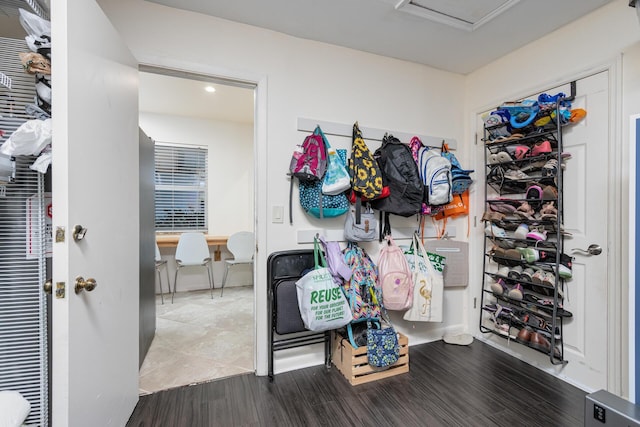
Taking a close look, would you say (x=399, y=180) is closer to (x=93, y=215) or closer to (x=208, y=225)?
(x=93, y=215)

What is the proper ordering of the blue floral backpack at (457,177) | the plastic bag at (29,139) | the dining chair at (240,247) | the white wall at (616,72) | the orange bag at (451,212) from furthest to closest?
the dining chair at (240,247), the orange bag at (451,212), the blue floral backpack at (457,177), the white wall at (616,72), the plastic bag at (29,139)

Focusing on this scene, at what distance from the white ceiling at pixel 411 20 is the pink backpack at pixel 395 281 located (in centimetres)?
164

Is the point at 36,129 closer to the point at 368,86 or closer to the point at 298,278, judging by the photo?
the point at 298,278

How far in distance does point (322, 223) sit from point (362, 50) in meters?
1.44

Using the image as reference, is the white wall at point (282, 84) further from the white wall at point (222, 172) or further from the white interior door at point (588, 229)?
the white wall at point (222, 172)

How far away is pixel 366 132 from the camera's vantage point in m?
2.26

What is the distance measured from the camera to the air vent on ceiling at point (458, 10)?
1.73m

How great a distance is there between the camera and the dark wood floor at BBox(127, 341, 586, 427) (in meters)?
1.54

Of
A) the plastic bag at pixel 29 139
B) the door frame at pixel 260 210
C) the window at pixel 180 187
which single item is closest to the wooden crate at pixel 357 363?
the door frame at pixel 260 210

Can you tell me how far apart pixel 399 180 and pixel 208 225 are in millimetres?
3355

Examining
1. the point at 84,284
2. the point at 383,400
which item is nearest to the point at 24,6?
the point at 84,284

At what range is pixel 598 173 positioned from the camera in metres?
1.80

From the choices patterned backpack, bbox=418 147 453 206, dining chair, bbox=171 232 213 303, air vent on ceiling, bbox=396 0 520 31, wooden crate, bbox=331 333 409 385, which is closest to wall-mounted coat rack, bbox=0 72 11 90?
air vent on ceiling, bbox=396 0 520 31

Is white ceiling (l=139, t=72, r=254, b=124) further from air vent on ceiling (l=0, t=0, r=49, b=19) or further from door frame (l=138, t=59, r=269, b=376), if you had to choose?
air vent on ceiling (l=0, t=0, r=49, b=19)
